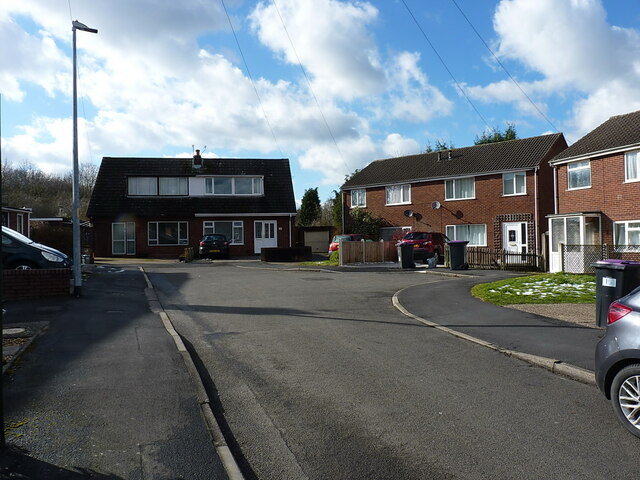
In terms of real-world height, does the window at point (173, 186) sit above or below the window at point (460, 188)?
above

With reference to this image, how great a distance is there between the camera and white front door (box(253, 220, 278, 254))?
38.5 metres

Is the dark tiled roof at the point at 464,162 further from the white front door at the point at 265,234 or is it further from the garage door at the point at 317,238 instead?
the garage door at the point at 317,238

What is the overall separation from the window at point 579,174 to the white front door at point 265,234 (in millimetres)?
19288

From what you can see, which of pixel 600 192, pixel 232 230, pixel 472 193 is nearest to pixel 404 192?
pixel 472 193

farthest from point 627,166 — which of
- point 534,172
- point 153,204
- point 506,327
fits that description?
point 153,204

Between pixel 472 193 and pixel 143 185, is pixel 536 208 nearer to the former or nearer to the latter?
pixel 472 193

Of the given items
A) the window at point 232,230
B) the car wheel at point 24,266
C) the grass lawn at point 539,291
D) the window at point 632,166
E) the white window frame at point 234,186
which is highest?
the white window frame at point 234,186

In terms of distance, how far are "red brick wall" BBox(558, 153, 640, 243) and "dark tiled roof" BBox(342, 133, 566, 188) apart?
252 inches

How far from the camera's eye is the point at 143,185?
1548 inches

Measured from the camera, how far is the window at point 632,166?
878 inches

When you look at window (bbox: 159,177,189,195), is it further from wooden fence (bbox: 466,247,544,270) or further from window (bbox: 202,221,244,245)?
wooden fence (bbox: 466,247,544,270)

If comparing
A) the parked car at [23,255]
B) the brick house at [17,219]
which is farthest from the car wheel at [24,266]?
the brick house at [17,219]

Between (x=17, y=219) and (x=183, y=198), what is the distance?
34.7 ft

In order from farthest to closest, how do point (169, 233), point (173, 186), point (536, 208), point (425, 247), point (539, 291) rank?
point (173, 186) < point (169, 233) < point (536, 208) < point (425, 247) < point (539, 291)
